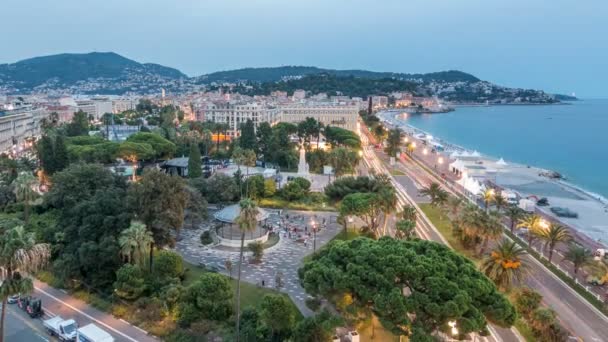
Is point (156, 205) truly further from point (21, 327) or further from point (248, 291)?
point (21, 327)

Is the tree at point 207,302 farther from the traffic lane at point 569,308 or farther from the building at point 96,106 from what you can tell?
the building at point 96,106

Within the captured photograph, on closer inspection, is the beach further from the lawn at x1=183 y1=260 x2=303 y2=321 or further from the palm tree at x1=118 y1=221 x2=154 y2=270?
the palm tree at x1=118 y1=221 x2=154 y2=270

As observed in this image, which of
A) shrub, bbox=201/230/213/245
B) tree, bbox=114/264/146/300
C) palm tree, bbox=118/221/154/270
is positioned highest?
palm tree, bbox=118/221/154/270

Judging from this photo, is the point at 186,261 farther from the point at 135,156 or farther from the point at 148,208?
the point at 135,156

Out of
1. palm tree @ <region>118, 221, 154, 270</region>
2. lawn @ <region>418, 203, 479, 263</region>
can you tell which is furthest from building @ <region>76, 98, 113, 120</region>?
palm tree @ <region>118, 221, 154, 270</region>

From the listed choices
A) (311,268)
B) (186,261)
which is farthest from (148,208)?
(311,268)

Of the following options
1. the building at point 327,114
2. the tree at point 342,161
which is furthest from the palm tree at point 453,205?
the building at point 327,114

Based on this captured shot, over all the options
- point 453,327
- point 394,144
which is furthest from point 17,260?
point 394,144
